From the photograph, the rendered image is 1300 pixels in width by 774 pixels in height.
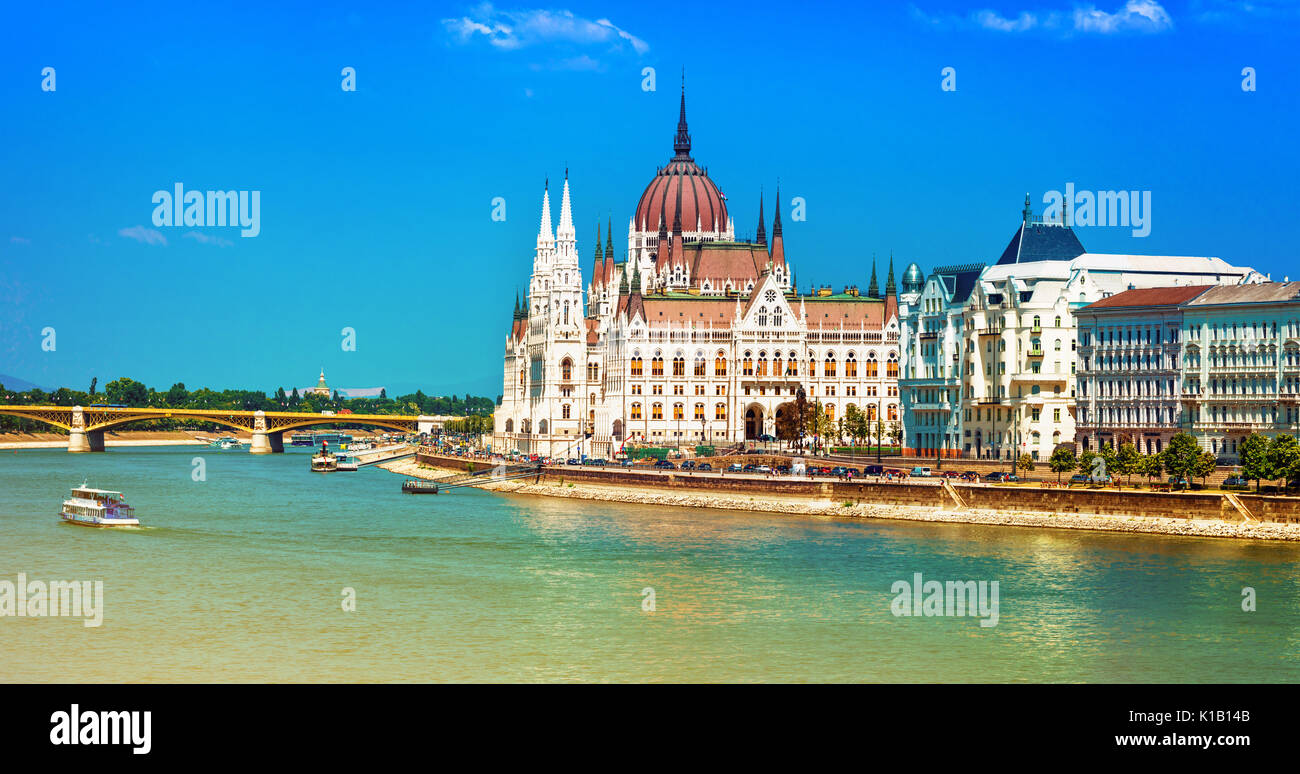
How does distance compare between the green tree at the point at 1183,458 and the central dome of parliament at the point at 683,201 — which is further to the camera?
the central dome of parliament at the point at 683,201

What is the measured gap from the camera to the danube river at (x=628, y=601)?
128ft

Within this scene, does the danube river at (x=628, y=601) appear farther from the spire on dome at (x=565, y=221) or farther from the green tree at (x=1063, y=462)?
the spire on dome at (x=565, y=221)

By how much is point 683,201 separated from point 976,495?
88.1 meters

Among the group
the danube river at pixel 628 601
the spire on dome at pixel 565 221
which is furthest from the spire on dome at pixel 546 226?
the danube river at pixel 628 601

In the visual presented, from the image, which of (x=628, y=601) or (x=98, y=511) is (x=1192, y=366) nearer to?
(x=628, y=601)

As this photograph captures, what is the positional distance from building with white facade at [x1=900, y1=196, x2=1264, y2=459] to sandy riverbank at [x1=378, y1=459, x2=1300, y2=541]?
1665 cm

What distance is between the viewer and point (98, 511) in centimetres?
7300

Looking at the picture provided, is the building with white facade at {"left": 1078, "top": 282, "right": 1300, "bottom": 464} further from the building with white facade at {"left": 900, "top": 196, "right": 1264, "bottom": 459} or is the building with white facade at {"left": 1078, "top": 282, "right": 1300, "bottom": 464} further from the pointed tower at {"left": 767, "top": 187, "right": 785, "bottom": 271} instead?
the pointed tower at {"left": 767, "top": 187, "right": 785, "bottom": 271}

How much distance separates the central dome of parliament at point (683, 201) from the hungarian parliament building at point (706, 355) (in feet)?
19.7

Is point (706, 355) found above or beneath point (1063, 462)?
above

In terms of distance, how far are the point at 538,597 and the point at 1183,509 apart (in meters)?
30.6

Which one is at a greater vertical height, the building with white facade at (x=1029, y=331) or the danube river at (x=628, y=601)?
the building with white facade at (x=1029, y=331)

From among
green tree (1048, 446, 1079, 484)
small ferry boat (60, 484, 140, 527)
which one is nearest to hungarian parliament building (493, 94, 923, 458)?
green tree (1048, 446, 1079, 484)

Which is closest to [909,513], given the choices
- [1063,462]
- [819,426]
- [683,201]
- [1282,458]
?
[1063,462]
